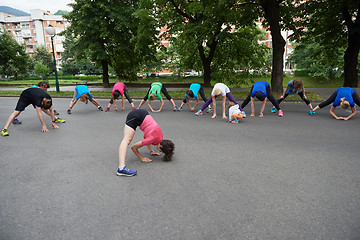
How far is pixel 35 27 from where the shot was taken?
7794 centimetres

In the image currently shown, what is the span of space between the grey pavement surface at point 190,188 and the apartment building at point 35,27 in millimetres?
82972

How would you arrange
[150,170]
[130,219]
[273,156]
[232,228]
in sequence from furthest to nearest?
[273,156] < [150,170] < [130,219] < [232,228]

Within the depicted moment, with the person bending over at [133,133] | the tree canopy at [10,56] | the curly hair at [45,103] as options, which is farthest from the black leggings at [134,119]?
the tree canopy at [10,56]

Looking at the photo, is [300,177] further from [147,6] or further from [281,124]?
[147,6]

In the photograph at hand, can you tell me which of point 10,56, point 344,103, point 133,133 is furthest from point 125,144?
point 10,56

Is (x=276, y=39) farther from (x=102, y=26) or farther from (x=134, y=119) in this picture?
(x=102, y=26)

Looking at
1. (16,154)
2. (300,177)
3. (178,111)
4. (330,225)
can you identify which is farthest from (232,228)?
(178,111)

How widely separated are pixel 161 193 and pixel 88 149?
284 cm

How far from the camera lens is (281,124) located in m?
7.79

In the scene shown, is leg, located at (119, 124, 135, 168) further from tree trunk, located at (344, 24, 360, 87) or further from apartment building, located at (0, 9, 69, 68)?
apartment building, located at (0, 9, 69, 68)

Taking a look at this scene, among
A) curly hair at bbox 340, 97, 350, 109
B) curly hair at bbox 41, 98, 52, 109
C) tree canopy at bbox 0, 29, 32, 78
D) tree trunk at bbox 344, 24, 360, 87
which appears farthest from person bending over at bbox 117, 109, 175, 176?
tree canopy at bbox 0, 29, 32, 78

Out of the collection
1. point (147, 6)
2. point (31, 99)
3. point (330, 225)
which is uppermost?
point (147, 6)

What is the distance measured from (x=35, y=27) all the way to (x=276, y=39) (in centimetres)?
8792

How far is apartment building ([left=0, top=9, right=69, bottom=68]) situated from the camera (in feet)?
252
